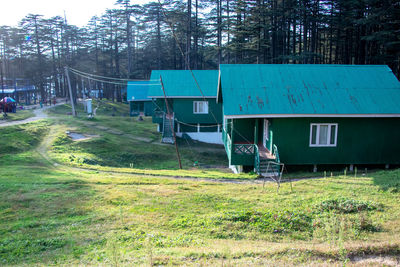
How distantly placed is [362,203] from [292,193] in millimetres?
2755

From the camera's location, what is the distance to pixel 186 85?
31.8 m

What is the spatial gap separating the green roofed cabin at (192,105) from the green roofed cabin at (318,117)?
12513 millimetres

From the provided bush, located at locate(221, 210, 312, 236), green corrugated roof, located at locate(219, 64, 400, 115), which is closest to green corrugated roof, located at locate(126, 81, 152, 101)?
green corrugated roof, located at locate(219, 64, 400, 115)

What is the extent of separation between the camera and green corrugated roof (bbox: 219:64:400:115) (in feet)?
56.3

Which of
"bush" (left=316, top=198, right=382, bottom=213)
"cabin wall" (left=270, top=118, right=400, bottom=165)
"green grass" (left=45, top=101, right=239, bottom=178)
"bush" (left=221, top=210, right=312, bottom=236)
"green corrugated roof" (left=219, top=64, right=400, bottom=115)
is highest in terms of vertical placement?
"green corrugated roof" (left=219, top=64, right=400, bottom=115)

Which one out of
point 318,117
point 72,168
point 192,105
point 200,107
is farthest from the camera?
point 200,107

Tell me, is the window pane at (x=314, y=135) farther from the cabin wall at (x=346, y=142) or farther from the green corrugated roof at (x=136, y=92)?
the green corrugated roof at (x=136, y=92)

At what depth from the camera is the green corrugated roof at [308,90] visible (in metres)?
17.2

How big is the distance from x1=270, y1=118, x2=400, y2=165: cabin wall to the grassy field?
10.5 ft

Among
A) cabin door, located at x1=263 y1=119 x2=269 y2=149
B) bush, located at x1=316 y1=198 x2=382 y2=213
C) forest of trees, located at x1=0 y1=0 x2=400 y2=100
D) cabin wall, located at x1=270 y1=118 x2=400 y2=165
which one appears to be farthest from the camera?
forest of trees, located at x1=0 y1=0 x2=400 y2=100

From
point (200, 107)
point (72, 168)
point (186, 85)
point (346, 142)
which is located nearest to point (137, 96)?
point (186, 85)

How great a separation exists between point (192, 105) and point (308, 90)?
1521 cm

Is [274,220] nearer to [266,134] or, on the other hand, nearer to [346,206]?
[346,206]

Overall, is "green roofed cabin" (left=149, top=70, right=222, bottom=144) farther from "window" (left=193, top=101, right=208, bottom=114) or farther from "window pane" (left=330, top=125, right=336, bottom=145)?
"window pane" (left=330, top=125, right=336, bottom=145)
